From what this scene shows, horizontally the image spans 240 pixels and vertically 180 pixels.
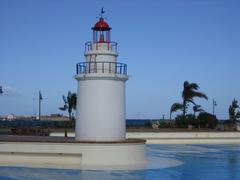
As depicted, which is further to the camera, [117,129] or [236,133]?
[236,133]

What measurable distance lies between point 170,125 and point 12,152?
3795 cm

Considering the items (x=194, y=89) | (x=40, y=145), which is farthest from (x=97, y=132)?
(x=194, y=89)

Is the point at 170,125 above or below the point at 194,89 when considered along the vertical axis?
below

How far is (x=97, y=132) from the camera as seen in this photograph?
81.8 feet

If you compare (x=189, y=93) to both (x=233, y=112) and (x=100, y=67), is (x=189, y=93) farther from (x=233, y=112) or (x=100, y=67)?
(x=100, y=67)

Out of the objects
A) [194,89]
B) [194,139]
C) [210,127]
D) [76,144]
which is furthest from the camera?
[194,89]

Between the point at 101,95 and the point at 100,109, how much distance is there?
2.31ft

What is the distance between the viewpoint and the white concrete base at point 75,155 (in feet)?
77.6

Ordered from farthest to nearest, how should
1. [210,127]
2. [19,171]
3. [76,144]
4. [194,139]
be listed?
1. [210,127]
2. [194,139]
3. [76,144]
4. [19,171]

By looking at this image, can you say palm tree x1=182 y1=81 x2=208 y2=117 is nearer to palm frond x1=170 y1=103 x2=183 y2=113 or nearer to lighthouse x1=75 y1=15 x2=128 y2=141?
palm frond x1=170 y1=103 x2=183 y2=113

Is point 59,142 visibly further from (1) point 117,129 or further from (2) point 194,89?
(2) point 194,89

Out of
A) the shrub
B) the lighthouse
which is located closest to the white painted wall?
the lighthouse

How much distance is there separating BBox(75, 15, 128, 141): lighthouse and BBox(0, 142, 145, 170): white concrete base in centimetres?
135

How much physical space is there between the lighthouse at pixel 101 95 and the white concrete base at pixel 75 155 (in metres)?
1.35
